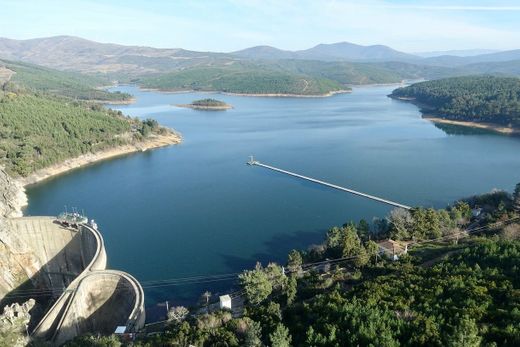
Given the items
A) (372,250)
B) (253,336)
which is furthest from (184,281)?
(253,336)

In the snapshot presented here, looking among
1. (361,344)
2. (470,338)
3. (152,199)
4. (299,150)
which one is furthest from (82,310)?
(299,150)

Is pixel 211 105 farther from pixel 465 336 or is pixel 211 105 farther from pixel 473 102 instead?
pixel 465 336

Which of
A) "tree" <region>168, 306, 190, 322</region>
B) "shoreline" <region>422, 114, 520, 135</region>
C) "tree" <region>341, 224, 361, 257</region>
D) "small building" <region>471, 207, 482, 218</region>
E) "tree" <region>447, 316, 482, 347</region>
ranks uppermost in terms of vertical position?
"shoreline" <region>422, 114, 520, 135</region>

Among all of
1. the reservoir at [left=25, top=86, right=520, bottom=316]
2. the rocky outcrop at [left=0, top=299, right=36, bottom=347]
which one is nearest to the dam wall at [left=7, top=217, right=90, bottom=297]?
the reservoir at [left=25, top=86, right=520, bottom=316]

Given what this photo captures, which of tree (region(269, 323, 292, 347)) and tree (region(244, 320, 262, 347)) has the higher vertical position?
tree (region(269, 323, 292, 347))

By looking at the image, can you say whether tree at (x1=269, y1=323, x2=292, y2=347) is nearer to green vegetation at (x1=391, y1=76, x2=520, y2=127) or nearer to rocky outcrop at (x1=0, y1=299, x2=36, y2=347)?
rocky outcrop at (x1=0, y1=299, x2=36, y2=347)

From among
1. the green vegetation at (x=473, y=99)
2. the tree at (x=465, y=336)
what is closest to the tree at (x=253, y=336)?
the tree at (x=465, y=336)
